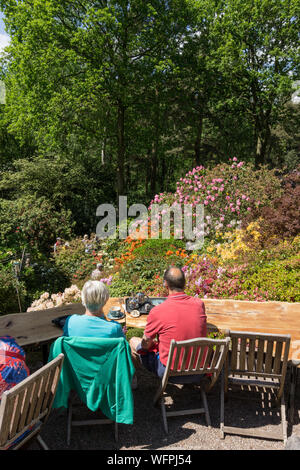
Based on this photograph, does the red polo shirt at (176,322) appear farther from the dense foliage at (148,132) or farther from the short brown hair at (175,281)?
the dense foliage at (148,132)

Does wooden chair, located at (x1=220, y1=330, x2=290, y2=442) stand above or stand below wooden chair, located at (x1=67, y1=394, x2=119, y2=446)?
above

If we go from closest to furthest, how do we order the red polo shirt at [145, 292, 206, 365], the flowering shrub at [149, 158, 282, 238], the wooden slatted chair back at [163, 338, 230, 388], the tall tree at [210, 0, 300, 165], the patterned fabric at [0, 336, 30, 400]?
the patterned fabric at [0, 336, 30, 400] < the wooden slatted chair back at [163, 338, 230, 388] < the red polo shirt at [145, 292, 206, 365] < the flowering shrub at [149, 158, 282, 238] < the tall tree at [210, 0, 300, 165]

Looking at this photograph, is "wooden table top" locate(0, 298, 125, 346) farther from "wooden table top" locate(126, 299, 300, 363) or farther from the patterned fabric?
"wooden table top" locate(126, 299, 300, 363)

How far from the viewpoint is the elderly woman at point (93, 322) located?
9.06 ft

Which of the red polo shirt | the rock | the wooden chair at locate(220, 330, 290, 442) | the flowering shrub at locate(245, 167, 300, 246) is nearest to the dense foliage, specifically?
the flowering shrub at locate(245, 167, 300, 246)

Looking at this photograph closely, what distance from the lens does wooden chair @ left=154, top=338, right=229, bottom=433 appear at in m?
2.79

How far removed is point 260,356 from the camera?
2949 millimetres

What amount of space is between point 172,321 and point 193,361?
38cm

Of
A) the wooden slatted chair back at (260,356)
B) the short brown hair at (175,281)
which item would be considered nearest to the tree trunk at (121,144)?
the short brown hair at (175,281)

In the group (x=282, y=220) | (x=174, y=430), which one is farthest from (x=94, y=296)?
(x=282, y=220)

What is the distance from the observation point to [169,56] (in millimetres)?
13617

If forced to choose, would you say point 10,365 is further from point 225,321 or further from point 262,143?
point 262,143

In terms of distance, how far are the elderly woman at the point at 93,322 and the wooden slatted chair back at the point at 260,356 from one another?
1.01 metres

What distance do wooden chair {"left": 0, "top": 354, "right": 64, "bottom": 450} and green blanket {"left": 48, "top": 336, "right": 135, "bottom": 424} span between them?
0.75 feet
